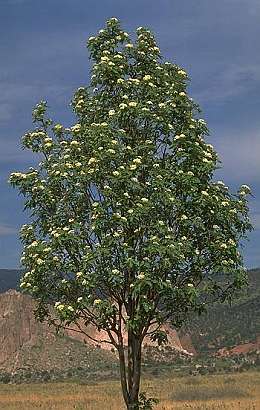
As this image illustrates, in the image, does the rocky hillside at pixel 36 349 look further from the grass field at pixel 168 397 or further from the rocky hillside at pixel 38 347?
the grass field at pixel 168 397

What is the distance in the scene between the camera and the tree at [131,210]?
45.1 ft

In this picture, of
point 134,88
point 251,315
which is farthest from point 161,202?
point 251,315

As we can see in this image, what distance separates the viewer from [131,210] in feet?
44.0

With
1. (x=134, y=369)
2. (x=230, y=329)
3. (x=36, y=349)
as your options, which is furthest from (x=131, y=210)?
(x=230, y=329)

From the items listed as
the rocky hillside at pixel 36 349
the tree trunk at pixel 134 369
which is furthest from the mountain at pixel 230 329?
the tree trunk at pixel 134 369

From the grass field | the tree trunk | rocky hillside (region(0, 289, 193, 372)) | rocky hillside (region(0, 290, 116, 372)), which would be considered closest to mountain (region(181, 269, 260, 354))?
rocky hillside (region(0, 289, 193, 372))

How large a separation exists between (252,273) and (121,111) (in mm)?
131154

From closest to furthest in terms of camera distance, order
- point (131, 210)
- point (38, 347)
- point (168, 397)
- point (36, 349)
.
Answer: point (131, 210) < point (168, 397) < point (36, 349) < point (38, 347)

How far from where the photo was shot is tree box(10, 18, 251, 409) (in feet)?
45.1

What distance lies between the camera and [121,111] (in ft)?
48.4

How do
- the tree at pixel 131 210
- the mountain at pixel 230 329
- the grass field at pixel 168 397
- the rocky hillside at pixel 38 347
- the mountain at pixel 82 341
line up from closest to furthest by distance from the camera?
the tree at pixel 131 210, the grass field at pixel 168 397, the rocky hillside at pixel 38 347, the mountain at pixel 82 341, the mountain at pixel 230 329

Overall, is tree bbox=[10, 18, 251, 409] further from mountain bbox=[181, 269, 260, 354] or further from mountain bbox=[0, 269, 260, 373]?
mountain bbox=[181, 269, 260, 354]

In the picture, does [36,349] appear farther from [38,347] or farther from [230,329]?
[230,329]

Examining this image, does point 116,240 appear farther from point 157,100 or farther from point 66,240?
point 157,100
